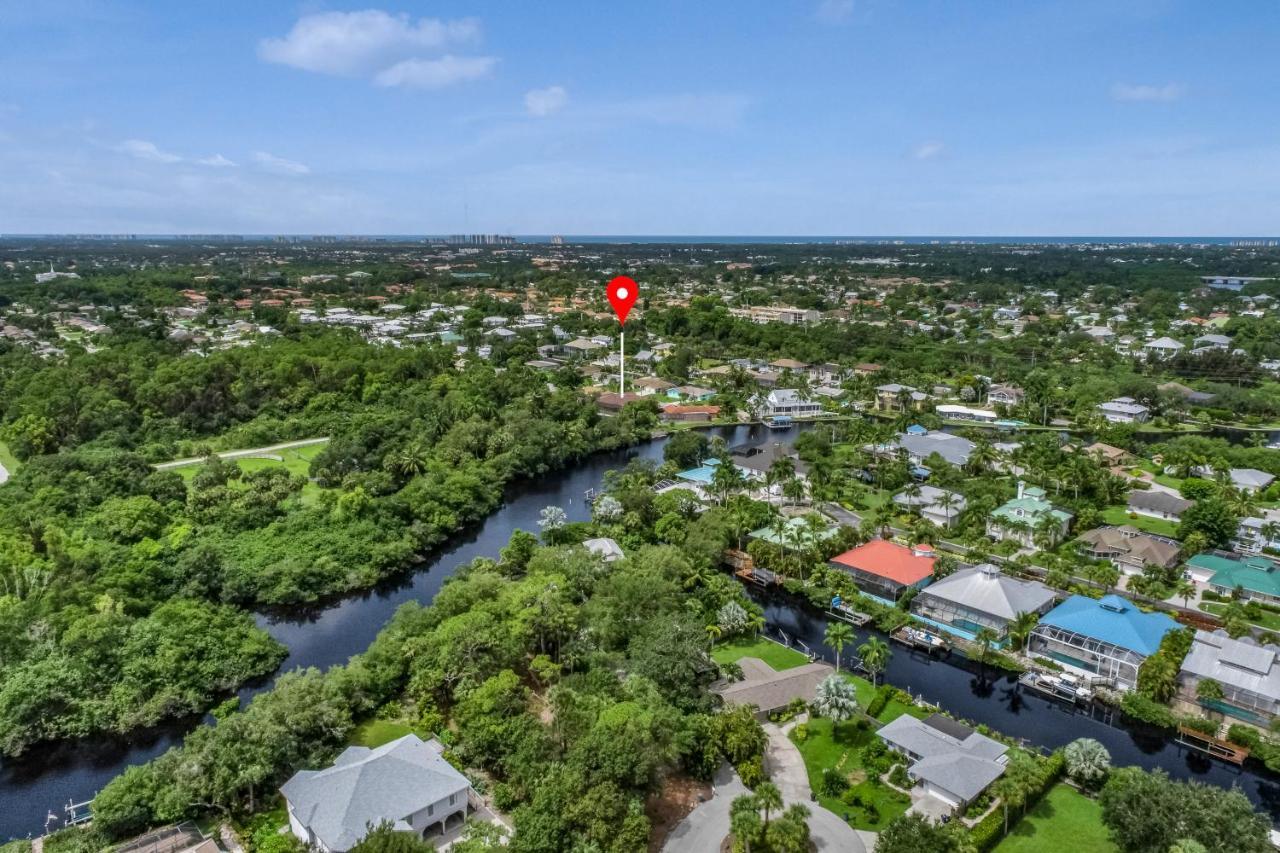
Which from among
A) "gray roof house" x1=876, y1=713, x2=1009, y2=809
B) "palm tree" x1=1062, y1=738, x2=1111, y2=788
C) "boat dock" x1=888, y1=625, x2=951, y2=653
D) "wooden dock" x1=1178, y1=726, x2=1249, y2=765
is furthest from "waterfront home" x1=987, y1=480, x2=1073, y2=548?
"gray roof house" x1=876, y1=713, x2=1009, y2=809

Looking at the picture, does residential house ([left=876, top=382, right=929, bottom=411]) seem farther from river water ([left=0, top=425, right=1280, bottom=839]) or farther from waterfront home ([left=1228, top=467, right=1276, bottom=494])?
river water ([left=0, top=425, right=1280, bottom=839])

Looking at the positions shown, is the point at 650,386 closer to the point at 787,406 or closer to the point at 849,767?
the point at 787,406

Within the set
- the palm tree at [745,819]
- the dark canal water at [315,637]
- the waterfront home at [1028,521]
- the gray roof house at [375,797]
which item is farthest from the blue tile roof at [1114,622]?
the dark canal water at [315,637]

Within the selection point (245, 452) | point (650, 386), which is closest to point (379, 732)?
point (245, 452)

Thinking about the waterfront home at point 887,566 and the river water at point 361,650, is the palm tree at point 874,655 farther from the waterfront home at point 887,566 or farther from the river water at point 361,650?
the waterfront home at point 887,566

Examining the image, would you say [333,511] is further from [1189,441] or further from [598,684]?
[1189,441]

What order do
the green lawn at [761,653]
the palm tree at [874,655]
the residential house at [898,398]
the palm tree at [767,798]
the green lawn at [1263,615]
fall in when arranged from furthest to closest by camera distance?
the residential house at [898,398]
the green lawn at [1263,615]
the green lawn at [761,653]
the palm tree at [874,655]
the palm tree at [767,798]
